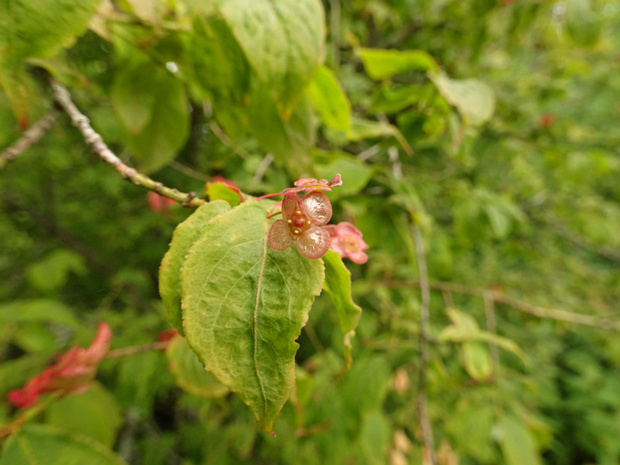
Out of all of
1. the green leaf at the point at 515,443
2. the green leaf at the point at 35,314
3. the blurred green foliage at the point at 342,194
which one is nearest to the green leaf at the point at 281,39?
the blurred green foliage at the point at 342,194

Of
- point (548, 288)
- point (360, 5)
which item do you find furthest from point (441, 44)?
point (548, 288)

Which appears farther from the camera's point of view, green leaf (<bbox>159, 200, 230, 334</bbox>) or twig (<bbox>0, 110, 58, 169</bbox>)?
twig (<bbox>0, 110, 58, 169</bbox>)

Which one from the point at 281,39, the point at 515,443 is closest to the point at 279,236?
the point at 281,39

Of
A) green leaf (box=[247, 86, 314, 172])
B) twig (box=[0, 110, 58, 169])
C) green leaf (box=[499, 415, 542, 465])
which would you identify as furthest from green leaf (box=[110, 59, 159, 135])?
green leaf (box=[499, 415, 542, 465])

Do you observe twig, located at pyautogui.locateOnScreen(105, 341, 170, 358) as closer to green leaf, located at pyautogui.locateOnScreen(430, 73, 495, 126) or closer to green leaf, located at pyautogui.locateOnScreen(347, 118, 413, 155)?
green leaf, located at pyautogui.locateOnScreen(347, 118, 413, 155)

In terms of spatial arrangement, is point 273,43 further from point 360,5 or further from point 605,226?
point 605,226

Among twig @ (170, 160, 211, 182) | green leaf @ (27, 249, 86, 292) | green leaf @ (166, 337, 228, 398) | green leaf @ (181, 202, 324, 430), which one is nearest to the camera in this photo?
green leaf @ (181, 202, 324, 430)
